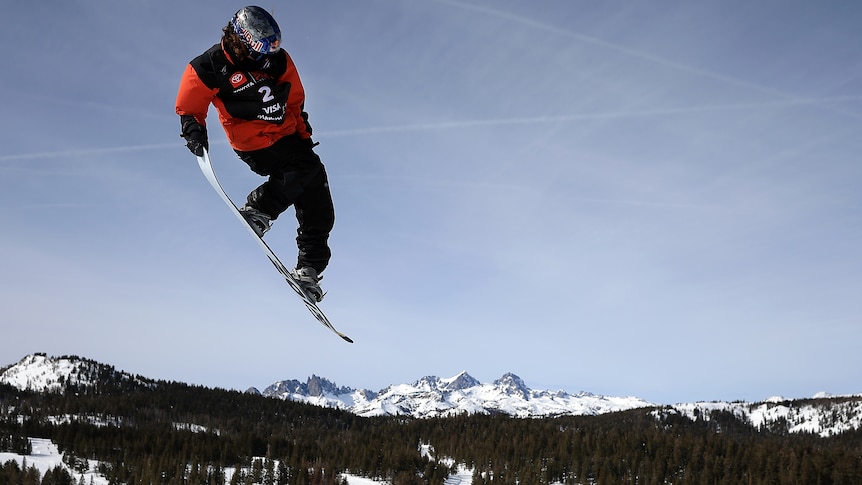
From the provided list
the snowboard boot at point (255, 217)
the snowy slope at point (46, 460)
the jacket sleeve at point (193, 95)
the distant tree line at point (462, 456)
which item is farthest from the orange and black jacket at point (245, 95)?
the snowy slope at point (46, 460)

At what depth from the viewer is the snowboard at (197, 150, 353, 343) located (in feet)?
25.8

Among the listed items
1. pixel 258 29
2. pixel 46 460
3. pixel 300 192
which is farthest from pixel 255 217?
pixel 46 460

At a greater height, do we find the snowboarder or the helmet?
the helmet

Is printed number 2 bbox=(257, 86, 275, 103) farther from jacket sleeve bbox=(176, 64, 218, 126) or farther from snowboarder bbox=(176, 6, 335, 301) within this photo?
jacket sleeve bbox=(176, 64, 218, 126)

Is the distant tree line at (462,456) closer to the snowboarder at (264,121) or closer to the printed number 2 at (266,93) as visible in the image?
the snowboarder at (264,121)

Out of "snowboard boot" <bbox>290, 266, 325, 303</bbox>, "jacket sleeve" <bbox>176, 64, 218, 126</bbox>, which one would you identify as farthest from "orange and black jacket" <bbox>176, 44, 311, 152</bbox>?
"snowboard boot" <bbox>290, 266, 325, 303</bbox>

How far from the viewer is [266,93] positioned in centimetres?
722

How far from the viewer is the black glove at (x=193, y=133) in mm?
7285

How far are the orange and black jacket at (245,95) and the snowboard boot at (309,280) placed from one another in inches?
87.4

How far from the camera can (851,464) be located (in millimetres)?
42594

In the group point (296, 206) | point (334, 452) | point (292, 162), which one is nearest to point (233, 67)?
point (292, 162)

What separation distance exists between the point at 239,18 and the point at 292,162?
213 centimetres

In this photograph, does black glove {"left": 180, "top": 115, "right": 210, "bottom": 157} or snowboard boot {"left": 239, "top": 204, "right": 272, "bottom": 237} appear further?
snowboard boot {"left": 239, "top": 204, "right": 272, "bottom": 237}

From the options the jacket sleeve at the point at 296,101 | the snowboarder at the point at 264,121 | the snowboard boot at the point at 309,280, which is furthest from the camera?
the snowboard boot at the point at 309,280
